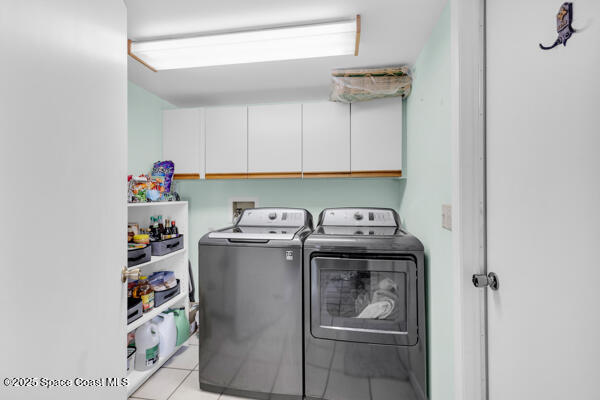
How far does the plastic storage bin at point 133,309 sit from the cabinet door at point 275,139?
128cm

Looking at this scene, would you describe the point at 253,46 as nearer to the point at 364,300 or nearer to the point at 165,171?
the point at 165,171

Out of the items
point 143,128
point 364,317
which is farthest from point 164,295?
point 364,317

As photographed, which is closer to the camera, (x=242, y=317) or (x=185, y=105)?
(x=242, y=317)

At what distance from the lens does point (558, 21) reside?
68cm

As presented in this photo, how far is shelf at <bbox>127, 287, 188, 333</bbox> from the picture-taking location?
1.68m

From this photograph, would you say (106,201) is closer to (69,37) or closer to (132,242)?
(69,37)

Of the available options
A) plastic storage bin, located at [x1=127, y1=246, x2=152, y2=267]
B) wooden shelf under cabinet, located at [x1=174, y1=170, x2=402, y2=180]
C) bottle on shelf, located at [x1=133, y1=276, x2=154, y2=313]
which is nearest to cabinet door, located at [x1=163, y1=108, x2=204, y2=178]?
wooden shelf under cabinet, located at [x1=174, y1=170, x2=402, y2=180]

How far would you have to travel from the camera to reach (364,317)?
62.2 inches

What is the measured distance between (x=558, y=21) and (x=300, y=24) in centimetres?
112

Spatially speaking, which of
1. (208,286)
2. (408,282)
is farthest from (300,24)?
(208,286)

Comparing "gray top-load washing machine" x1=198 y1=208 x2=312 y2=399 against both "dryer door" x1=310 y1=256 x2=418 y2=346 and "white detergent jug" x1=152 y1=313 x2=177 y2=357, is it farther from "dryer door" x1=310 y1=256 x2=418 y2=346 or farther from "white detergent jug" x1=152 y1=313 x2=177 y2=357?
"white detergent jug" x1=152 y1=313 x2=177 y2=357

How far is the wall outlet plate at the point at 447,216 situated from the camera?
1.19 metres

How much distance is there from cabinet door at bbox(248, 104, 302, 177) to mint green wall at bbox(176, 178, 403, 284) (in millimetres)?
301

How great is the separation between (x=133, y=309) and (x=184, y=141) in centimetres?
143
